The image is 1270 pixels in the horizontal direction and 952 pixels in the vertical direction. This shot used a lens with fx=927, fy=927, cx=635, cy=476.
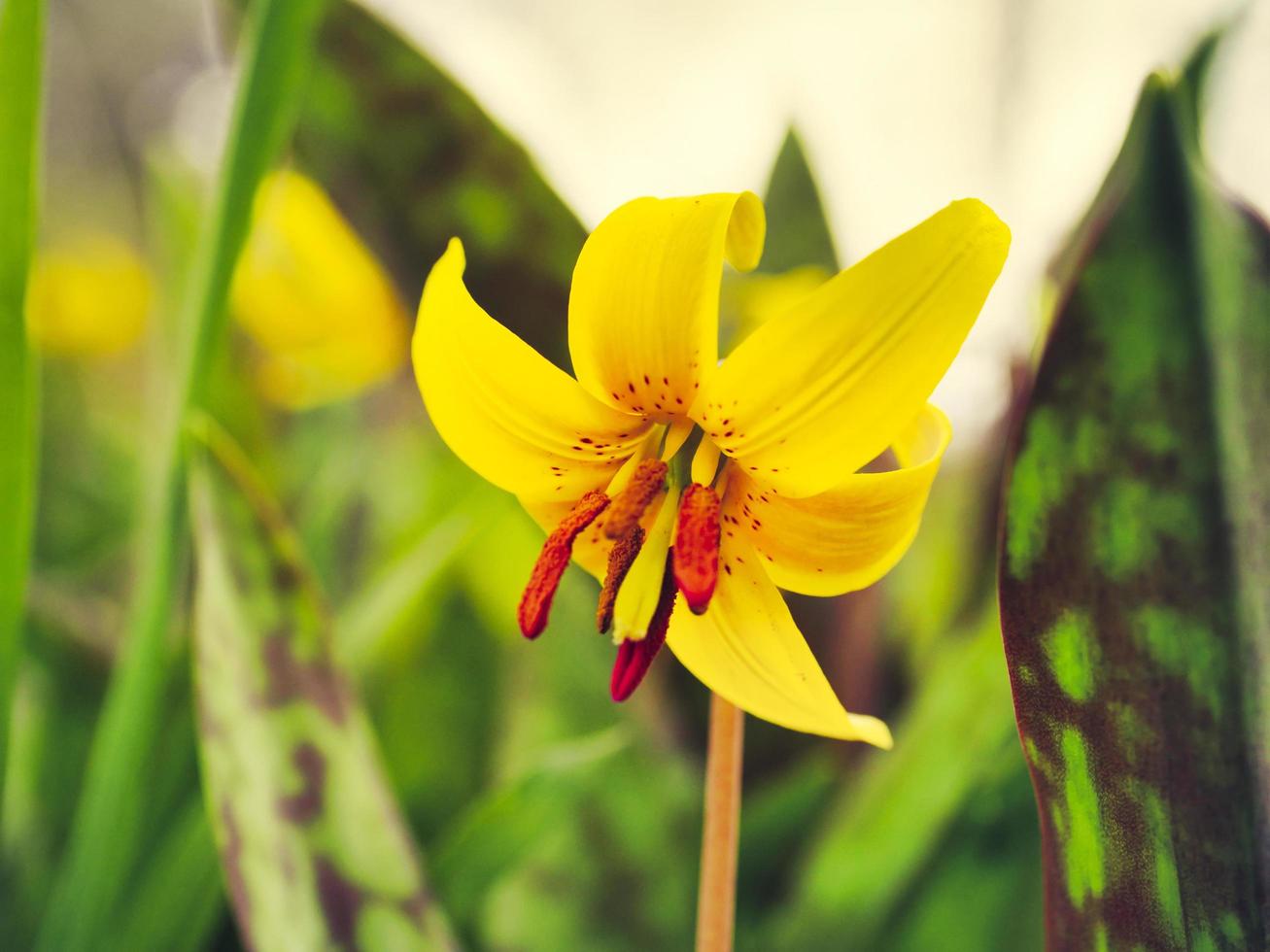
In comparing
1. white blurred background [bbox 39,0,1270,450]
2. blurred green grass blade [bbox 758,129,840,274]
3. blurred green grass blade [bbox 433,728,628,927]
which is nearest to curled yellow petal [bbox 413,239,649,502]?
blurred green grass blade [bbox 433,728,628,927]

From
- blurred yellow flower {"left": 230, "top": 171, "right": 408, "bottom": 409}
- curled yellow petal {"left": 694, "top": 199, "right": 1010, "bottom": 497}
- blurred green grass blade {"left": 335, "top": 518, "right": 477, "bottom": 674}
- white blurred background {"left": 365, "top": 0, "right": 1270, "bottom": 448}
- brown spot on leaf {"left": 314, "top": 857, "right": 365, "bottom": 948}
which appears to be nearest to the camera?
curled yellow petal {"left": 694, "top": 199, "right": 1010, "bottom": 497}

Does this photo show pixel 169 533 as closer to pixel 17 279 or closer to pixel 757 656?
pixel 17 279

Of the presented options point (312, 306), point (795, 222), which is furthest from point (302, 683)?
point (312, 306)

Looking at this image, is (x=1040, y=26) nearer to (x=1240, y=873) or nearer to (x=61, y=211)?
(x=1240, y=873)

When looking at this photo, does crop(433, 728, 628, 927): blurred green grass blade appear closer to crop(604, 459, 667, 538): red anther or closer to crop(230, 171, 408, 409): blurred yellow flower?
crop(604, 459, 667, 538): red anther

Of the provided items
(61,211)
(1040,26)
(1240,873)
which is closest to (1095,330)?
(1240,873)

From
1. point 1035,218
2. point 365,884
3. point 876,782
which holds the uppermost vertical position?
point 1035,218

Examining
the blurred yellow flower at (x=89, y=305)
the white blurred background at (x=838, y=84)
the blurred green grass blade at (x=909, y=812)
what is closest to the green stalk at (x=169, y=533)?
the blurred green grass blade at (x=909, y=812)
